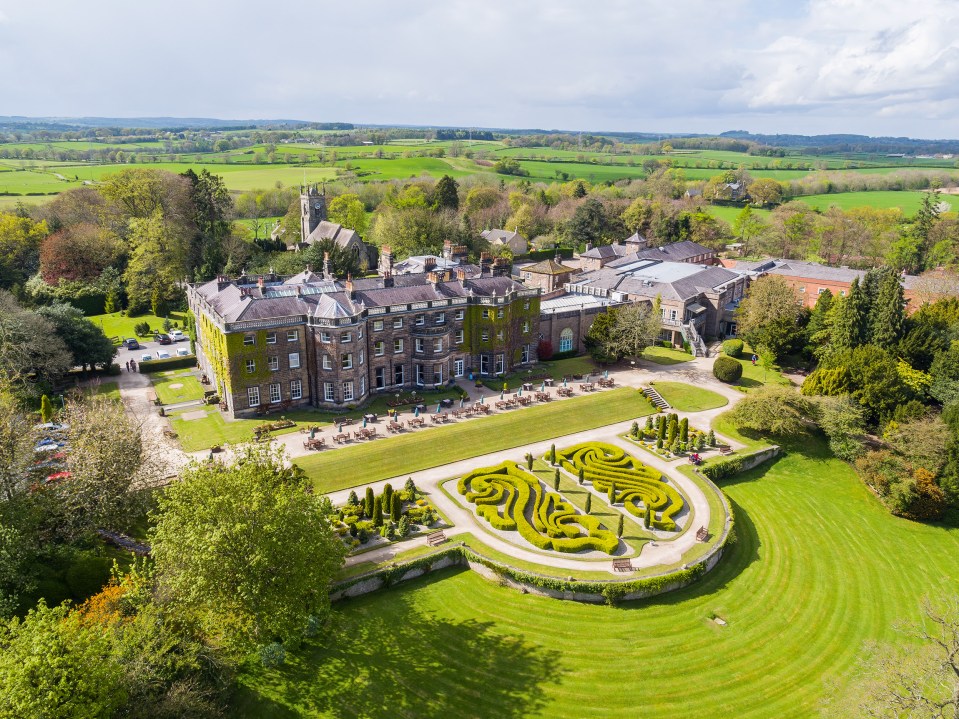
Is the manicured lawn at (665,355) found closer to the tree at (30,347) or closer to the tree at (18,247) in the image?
the tree at (30,347)

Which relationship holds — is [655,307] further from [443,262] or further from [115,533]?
[115,533]

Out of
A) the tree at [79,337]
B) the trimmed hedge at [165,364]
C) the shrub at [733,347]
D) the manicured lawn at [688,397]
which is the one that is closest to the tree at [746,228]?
the shrub at [733,347]

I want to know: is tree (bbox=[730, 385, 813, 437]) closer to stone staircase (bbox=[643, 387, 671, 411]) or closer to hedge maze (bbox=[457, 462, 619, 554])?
stone staircase (bbox=[643, 387, 671, 411])

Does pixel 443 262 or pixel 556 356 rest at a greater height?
pixel 443 262

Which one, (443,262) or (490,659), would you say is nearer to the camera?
(490,659)

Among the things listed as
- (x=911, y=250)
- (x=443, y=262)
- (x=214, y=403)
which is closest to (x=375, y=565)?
(x=214, y=403)

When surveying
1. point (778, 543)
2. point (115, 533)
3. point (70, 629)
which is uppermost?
point (70, 629)

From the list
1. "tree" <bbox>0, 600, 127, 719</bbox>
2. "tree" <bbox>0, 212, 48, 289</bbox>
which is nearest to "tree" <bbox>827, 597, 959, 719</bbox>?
"tree" <bbox>0, 600, 127, 719</bbox>
